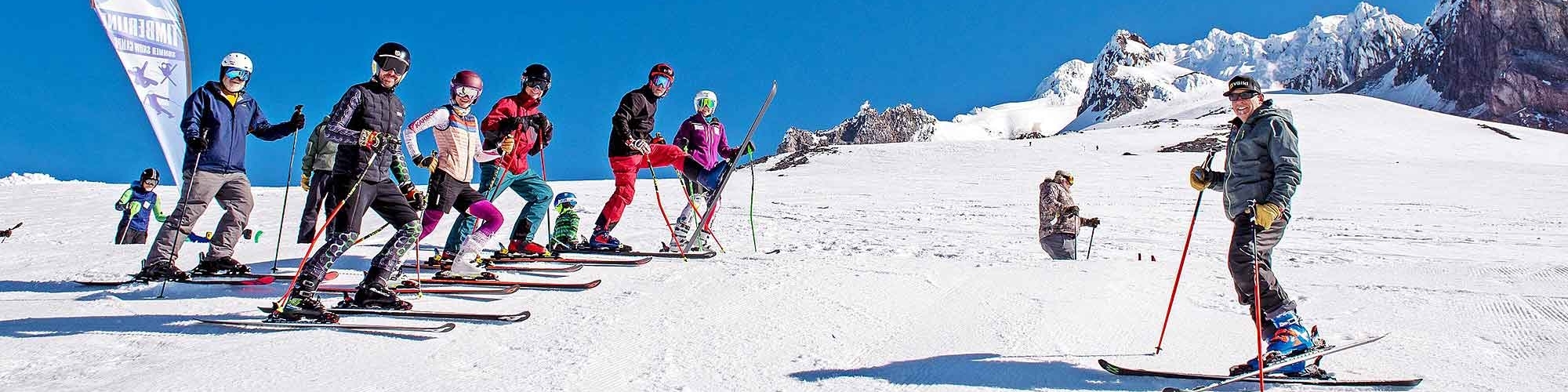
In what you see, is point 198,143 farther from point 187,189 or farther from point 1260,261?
point 1260,261

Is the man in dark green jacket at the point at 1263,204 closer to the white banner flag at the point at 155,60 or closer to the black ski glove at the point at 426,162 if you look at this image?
the black ski glove at the point at 426,162

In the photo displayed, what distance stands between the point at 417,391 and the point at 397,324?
140 centimetres

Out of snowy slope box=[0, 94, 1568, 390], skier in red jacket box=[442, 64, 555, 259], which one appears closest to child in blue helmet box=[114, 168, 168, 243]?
snowy slope box=[0, 94, 1568, 390]

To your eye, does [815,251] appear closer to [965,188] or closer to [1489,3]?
[965,188]

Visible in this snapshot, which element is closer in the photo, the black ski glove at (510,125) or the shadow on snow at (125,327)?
the shadow on snow at (125,327)

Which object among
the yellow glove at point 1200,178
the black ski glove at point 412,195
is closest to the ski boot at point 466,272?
the black ski glove at point 412,195

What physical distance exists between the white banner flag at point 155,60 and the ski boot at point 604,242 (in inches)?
142

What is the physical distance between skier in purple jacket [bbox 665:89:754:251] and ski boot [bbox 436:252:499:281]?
225 centimetres

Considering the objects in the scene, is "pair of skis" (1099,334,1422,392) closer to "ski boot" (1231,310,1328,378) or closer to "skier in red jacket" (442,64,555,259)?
"ski boot" (1231,310,1328,378)

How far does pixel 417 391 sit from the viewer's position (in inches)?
143

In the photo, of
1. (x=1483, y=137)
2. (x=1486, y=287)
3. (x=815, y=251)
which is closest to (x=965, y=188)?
(x=815, y=251)

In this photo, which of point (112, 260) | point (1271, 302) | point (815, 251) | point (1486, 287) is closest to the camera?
point (1271, 302)

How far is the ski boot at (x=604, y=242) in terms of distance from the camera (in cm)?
852

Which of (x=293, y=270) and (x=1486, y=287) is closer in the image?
(x=1486, y=287)
